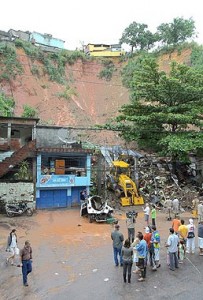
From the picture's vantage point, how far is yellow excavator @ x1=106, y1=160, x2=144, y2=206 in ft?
80.8

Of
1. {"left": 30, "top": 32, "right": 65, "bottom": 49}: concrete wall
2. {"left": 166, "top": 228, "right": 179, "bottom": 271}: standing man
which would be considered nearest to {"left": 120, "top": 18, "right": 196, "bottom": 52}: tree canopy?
{"left": 30, "top": 32, "right": 65, "bottom": 49}: concrete wall

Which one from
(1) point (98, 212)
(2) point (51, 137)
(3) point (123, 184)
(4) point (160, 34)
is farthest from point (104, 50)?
(1) point (98, 212)

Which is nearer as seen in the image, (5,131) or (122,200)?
(122,200)

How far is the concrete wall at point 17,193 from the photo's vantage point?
23125 millimetres

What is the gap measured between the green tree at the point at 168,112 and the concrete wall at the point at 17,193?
1026cm

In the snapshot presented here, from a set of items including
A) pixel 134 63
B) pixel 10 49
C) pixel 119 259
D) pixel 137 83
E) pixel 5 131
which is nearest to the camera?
pixel 119 259

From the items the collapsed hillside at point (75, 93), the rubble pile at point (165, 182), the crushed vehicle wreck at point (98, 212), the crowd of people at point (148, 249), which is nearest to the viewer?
the crowd of people at point (148, 249)

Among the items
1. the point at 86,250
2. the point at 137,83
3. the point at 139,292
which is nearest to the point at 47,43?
the point at 137,83

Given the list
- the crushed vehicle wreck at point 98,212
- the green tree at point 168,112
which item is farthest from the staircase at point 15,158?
the green tree at point 168,112

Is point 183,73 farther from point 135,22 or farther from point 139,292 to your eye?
point 135,22

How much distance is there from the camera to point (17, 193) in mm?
23391

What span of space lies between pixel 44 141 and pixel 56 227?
391 inches

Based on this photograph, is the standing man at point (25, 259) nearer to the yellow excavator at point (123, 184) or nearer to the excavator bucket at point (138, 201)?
the yellow excavator at point (123, 184)

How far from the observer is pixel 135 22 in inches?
2491
